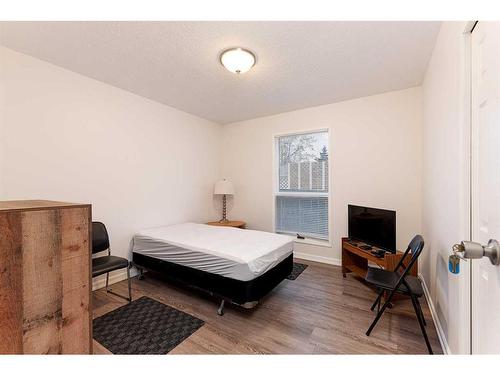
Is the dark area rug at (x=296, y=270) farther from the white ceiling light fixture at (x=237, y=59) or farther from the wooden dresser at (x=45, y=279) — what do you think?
the white ceiling light fixture at (x=237, y=59)

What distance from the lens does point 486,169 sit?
0.84 m

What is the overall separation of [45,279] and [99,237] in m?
1.64

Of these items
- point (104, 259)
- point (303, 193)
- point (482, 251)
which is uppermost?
point (303, 193)

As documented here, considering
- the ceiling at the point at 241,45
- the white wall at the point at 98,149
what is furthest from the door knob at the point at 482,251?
the white wall at the point at 98,149

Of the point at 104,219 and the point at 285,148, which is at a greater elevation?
Answer: the point at 285,148

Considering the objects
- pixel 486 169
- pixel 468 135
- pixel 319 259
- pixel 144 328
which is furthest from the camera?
pixel 319 259

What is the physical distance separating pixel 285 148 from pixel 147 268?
277 centimetres

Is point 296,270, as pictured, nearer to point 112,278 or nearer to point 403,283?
point 403,283

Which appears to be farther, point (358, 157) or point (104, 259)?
point (358, 157)

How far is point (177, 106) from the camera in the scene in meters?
3.35

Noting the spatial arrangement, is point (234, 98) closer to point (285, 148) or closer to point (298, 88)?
point (298, 88)

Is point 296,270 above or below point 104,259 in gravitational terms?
below

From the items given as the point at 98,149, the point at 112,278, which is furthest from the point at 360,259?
the point at 98,149
